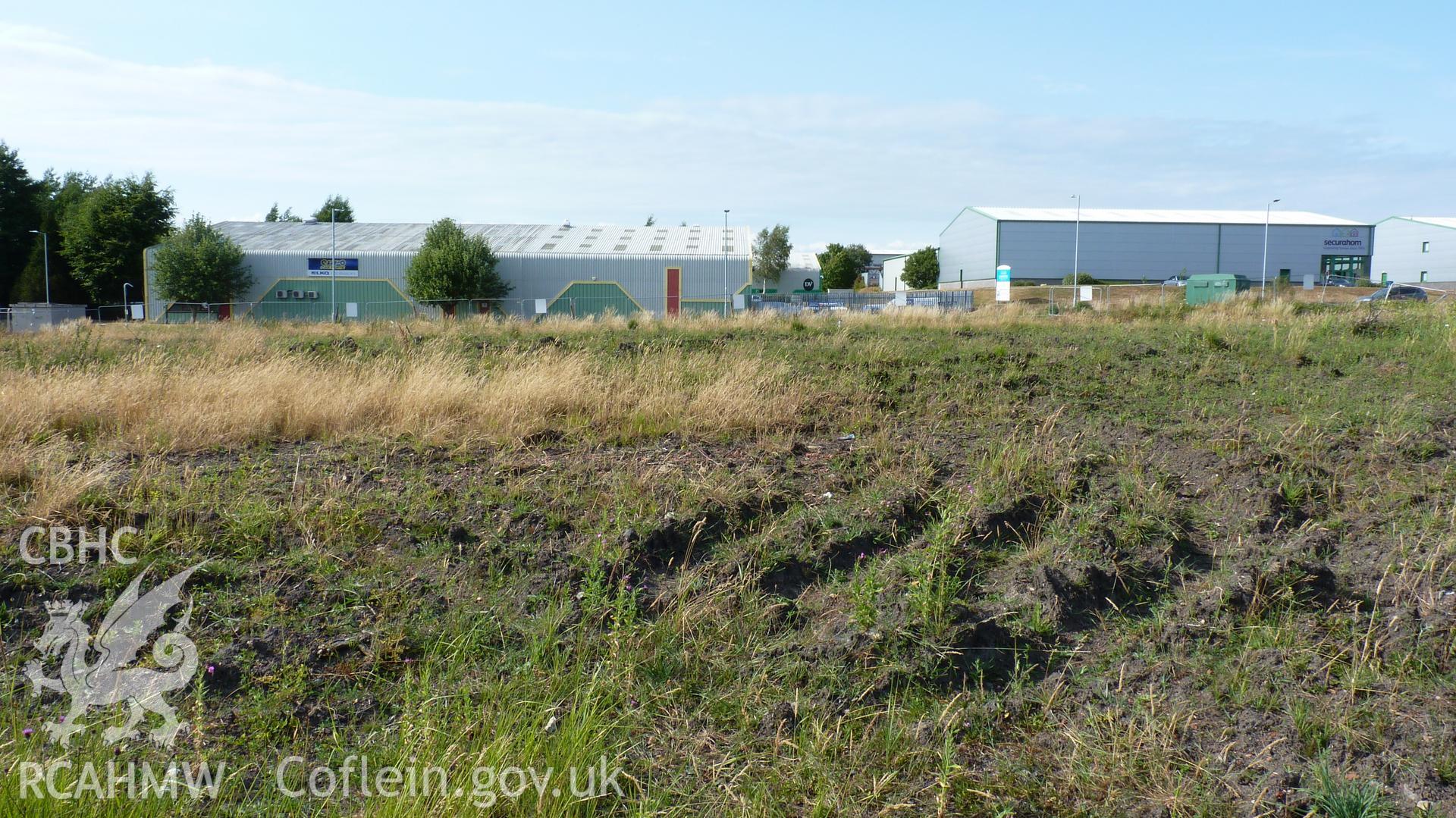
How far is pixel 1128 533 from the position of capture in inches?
218

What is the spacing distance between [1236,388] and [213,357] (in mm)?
11230

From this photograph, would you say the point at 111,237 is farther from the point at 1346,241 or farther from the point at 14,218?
the point at 1346,241

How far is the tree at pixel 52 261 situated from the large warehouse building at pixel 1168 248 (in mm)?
65176

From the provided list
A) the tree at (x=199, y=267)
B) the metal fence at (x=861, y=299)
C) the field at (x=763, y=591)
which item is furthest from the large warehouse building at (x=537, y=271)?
the field at (x=763, y=591)

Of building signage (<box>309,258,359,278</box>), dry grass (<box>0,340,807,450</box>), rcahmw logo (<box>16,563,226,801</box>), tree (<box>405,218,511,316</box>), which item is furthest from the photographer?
building signage (<box>309,258,359,278</box>)

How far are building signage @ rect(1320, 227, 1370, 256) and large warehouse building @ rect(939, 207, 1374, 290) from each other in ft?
0.20

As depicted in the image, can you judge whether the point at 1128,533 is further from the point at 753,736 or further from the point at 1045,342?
the point at 1045,342

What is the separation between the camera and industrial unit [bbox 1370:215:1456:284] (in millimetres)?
76625

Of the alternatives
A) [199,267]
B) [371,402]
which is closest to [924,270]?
[199,267]

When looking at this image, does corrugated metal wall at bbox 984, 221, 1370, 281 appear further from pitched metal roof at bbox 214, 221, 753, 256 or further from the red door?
the red door

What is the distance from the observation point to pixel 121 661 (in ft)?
13.4

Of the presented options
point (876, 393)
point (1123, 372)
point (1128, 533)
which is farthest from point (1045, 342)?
point (1128, 533)

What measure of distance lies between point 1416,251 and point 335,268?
8716 centimetres

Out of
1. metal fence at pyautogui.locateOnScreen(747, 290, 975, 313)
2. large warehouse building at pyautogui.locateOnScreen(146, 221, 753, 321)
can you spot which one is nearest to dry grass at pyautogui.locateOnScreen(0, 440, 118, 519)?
metal fence at pyautogui.locateOnScreen(747, 290, 975, 313)
